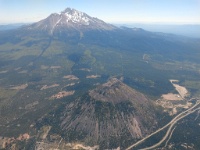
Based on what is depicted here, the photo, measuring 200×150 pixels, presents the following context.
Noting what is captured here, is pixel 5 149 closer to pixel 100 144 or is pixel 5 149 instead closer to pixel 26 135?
pixel 26 135

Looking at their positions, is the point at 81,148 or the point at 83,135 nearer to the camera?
the point at 81,148

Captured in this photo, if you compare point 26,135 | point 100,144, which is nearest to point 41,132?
point 26,135

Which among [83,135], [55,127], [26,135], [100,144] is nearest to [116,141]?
[100,144]

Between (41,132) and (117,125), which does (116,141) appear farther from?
(41,132)

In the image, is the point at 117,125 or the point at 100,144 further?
the point at 117,125

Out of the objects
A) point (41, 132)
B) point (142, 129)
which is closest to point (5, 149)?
point (41, 132)

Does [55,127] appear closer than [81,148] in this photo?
No

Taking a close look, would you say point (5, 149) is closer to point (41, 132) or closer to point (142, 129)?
point (41, 132)
